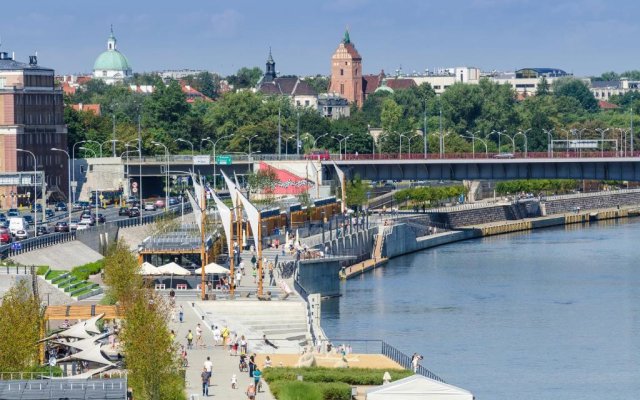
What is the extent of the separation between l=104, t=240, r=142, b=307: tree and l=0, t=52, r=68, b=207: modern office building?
1823 inches

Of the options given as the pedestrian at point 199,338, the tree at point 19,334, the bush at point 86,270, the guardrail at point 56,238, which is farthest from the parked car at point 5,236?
the tree at point 19,334

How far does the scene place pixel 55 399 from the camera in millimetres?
39594

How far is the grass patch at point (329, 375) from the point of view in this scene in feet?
180

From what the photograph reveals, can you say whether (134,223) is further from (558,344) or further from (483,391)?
(483,391)

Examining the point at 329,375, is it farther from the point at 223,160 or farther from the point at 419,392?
the point at 223,160

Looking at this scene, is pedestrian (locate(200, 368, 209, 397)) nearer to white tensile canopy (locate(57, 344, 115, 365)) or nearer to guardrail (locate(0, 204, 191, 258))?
white tensile canopy (locate(57, 344, 115, 365))

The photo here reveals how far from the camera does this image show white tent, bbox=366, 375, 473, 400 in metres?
47.5

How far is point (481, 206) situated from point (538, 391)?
86.6 m

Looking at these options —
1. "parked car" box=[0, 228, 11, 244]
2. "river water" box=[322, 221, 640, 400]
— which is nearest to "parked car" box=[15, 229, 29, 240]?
"parked car" box=[0, 228, 11, 244]

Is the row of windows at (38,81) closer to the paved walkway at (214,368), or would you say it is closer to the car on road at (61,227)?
the car on road at (61,227)

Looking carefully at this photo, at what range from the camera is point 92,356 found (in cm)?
5103

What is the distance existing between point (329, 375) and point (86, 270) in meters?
25.7

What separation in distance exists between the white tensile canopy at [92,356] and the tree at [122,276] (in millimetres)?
8795

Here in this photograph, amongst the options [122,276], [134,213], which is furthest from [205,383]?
[134,213]
